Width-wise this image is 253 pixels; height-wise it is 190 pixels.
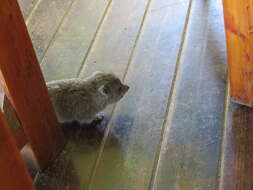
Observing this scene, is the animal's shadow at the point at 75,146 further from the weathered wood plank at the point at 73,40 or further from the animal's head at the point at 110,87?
the weathered wood plank at the point at 73,40

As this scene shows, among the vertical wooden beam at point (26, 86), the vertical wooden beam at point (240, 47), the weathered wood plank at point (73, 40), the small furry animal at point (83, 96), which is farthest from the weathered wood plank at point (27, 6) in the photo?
the vertical wooden beam at point (240, 47)

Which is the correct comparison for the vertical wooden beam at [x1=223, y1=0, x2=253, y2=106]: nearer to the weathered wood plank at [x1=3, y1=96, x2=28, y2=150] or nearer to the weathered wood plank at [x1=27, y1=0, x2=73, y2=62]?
the weathered wood plank at [x1=3, y1=96, x2=28, y2=150]

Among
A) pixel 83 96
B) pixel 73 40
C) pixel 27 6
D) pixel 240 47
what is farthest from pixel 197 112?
pixel 27 6

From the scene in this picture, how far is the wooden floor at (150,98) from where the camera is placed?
1898 millimetres

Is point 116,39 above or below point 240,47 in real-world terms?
below

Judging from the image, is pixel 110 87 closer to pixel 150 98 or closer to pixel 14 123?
pixel 150 98

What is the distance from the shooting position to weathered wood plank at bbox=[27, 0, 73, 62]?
8.86 ft

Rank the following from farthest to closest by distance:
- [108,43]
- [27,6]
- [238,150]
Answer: [27,6]
[108,43]
[238,150]

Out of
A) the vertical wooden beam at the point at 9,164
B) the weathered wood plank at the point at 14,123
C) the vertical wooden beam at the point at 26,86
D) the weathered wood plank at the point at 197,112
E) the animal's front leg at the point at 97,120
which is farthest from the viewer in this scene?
the animal's front leg at the point at 97,120

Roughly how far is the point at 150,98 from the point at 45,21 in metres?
0.97

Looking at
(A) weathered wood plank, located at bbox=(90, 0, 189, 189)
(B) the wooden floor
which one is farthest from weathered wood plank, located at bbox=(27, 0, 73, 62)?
(A) weathered wood plank, located at bbox=(90, 0, 189, 189)

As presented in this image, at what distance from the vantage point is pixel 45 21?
286cm

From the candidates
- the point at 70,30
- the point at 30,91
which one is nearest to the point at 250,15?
the point at 30,91

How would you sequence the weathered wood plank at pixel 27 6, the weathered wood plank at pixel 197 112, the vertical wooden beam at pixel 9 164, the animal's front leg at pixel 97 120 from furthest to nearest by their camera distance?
the weathered wood plank at pixel 27 6, the animal's front leg at pixel 97 120, the weathered wood plank at pixel 197 112, the vertical wooden beam at pixel 9 164
